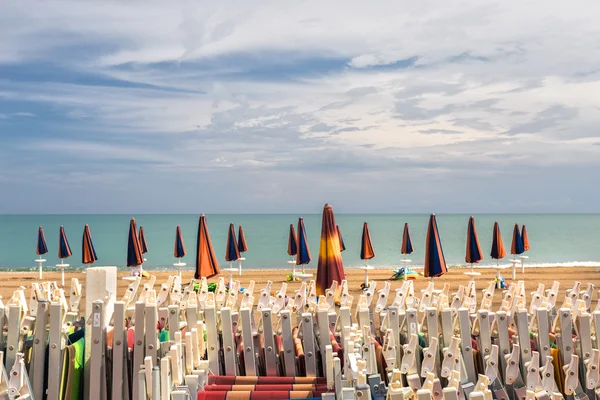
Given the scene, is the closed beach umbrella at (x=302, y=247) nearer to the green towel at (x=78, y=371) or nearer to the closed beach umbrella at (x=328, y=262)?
the closed beach umbrella at (x=328, y=262)

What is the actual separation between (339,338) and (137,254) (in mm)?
12376

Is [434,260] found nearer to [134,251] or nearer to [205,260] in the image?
[205,260]

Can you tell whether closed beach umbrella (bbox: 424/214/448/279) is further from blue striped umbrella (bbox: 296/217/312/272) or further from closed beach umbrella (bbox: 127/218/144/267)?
closed beach umbrella (bbox: 127/218/144/267)

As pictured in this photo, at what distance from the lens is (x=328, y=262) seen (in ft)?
27.8

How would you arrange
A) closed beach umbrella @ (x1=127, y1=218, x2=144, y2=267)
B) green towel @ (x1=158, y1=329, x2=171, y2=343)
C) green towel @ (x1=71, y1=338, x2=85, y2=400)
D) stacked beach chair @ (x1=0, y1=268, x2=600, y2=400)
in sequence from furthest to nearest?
closed beach umbrella @ (x1=127, y1=218, x2=144, y2=267) < green towel @ (x1=158, y1=329, x2=171, y2=343) < green towel @ (x1=71, y1=338, x2=85, y2=400) < stacked beach chair @ (x1=0, y1=268, x2=600, y2=400)

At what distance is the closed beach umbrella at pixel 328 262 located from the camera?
841cm

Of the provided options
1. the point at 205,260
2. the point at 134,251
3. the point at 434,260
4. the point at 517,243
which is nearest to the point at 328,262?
the point at 434,260

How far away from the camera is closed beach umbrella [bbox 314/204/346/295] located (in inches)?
331

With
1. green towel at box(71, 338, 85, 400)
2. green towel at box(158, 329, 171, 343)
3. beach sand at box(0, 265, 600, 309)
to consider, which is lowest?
beach sand at box(0, 265, 600, 309)

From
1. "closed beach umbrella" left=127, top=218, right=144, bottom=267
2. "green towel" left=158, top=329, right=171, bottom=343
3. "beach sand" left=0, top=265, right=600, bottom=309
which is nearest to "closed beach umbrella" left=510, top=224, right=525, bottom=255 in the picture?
"beach sand" left=0, top=265, right=600, bottom=309

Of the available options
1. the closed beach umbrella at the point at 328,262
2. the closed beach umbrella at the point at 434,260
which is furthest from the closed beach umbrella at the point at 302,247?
the closed beach umbrella at the point at 328,262

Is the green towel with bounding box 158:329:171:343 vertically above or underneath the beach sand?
above

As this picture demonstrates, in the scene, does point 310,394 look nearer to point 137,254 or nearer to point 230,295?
point 230,295

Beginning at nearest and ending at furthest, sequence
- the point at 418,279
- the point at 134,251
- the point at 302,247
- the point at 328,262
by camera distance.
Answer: the point at 328,262, the point at 134,251, the point at 302,247, the point at 418,279
